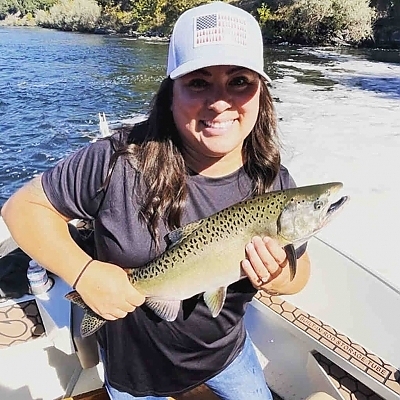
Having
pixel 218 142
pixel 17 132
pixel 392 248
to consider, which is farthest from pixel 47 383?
pixel 17 132

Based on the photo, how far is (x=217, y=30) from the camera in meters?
1.19

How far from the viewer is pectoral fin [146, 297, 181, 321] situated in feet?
4.43

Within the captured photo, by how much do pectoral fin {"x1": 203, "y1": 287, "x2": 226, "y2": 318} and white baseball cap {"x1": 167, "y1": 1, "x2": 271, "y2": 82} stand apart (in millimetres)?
570

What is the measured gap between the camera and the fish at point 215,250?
132cm

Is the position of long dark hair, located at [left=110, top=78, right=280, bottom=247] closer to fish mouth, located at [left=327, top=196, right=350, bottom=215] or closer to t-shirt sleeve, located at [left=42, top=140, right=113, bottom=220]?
t-shirt sleeve, located at [left=42, top=140, right=113, bottom=220]

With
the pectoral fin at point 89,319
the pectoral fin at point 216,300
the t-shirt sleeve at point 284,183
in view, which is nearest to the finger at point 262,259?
the pectoral fin at point 216,300

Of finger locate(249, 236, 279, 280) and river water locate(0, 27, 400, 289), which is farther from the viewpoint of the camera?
river water locate(0, 27, 400, 289)

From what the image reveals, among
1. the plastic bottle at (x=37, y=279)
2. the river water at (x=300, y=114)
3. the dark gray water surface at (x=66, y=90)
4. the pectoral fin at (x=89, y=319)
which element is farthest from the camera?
the dark gray water surface at (x=66, y=90)

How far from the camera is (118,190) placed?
4.29ft

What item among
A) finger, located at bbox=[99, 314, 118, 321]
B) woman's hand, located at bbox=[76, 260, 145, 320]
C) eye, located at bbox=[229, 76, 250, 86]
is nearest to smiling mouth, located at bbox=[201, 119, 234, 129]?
eye, located at bbox=[229, 76, 250, 86]

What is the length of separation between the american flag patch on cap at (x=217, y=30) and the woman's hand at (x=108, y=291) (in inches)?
24.8

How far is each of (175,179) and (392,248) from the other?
10.4ft

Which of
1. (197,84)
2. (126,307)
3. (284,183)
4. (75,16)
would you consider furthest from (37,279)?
(75,16)

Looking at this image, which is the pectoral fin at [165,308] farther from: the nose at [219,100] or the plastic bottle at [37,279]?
the plastic bottle at [37,279]
